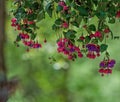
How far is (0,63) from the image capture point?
13.8 ft

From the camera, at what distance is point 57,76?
403 inches

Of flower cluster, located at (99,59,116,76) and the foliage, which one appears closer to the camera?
the foliage

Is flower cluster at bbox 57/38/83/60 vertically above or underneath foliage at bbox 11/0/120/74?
underneath

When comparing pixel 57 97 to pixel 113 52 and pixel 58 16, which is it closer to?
pixel 113 52

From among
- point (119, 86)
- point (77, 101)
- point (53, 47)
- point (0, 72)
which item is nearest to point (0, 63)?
point (0, 72)

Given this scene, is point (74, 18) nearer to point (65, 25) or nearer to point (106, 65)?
point (65, 25)

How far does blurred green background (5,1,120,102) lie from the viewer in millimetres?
7762

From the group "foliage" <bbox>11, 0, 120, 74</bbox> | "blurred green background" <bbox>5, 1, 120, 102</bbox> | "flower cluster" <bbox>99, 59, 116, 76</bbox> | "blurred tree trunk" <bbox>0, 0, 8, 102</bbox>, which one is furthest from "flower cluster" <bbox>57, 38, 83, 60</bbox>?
"blurred green background" <bbox>5, 1, 120, 102</bbox>

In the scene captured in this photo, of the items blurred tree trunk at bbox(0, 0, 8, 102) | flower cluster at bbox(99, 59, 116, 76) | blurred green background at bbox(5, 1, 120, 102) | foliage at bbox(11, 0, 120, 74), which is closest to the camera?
foliage at bbox(11, 0, 120, 74)

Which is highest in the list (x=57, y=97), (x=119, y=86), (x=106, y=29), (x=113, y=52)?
(x=106, y=29)

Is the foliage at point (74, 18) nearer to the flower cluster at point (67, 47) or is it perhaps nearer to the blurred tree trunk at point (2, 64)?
the flower cluster at point (67, 47)

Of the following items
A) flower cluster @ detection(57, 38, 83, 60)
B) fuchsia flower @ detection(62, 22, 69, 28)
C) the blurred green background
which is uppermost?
fuchsia flower @ detection(62, 22, 69, 28)

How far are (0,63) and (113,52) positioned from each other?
356 centimetres

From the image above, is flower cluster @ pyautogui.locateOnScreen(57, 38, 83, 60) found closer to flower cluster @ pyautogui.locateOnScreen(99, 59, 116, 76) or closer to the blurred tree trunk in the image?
flower cluster @ pyautogui.locateOnScreen(99, 59, 116, 76)
